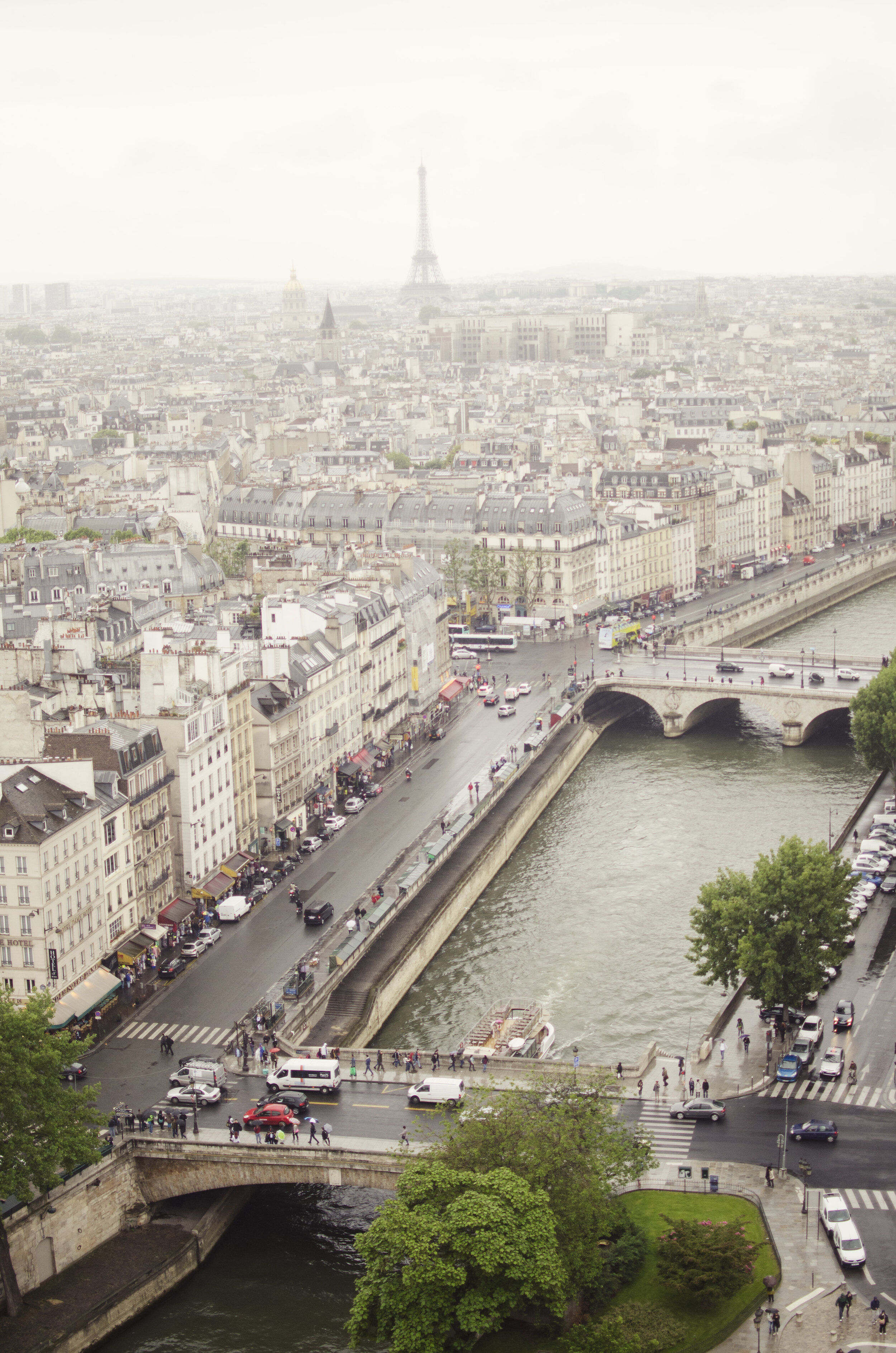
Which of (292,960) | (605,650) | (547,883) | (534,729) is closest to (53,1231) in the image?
(292,960)

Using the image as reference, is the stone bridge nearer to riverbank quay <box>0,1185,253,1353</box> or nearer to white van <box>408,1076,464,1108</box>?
white van <box>408,1076,464,1108</box>

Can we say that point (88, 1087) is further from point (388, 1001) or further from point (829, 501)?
point (829, 501)

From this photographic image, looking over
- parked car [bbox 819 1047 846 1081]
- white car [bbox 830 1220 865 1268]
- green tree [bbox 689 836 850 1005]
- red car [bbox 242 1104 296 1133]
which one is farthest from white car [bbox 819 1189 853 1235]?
red car [bbox 242 1104 296 1133]

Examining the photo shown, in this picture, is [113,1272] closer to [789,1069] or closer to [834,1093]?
[789,1069]

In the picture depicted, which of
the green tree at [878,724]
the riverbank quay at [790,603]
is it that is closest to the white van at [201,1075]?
the green tree at [878,724]

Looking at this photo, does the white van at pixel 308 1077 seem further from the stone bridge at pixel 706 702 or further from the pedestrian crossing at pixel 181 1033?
the stone bridge at pixel 706 702
